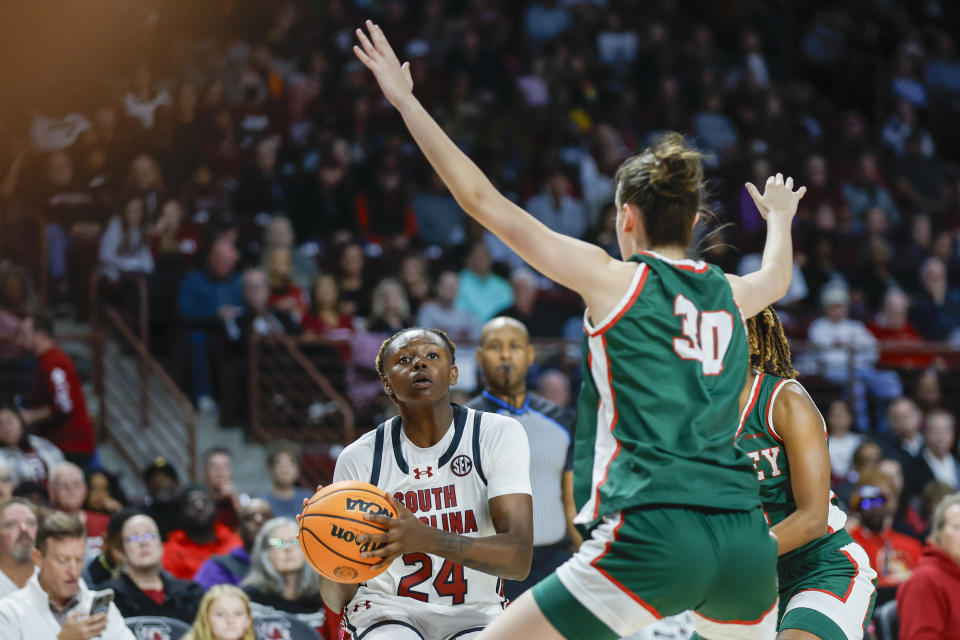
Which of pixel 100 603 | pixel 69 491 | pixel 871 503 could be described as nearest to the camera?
pixel 100 603

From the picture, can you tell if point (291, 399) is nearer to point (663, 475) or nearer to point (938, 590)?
point (938, 590)

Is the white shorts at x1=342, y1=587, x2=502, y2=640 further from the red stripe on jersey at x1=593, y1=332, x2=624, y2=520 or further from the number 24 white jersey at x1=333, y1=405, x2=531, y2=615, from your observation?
the red stripe on jersey at x1=593, y1=332, x2=624, y2=520

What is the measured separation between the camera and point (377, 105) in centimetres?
1333

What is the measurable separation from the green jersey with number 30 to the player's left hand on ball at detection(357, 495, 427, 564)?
0.68m

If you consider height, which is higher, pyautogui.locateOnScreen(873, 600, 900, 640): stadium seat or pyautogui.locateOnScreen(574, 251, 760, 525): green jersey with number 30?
pyautogui.locateOnScreen(574, 251, 760, 525): green jersey with number 30

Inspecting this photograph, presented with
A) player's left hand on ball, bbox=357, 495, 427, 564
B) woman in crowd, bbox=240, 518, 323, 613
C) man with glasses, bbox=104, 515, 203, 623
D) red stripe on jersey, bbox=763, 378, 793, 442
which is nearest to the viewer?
player's left hand on ball, bbox=357, 495, 427, 564

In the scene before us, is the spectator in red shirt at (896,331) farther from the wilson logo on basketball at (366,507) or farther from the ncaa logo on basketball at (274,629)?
the wilson logo on basketball at (366,507)

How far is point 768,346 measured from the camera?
14.6 ft

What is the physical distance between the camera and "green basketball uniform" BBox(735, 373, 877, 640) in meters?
4.23

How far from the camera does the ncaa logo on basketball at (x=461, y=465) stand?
14.5 feet

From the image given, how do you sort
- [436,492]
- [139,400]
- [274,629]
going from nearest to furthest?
1. [436,492]
2. [274,629]
3. [139,400]

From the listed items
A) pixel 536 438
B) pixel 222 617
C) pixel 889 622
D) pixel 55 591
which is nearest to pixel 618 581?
pixel 536 438

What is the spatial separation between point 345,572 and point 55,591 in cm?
298

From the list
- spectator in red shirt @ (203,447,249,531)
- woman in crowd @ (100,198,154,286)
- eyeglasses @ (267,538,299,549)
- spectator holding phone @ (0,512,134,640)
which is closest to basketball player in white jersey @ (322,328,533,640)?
spectator holding phone @ (0,512,134,640)
